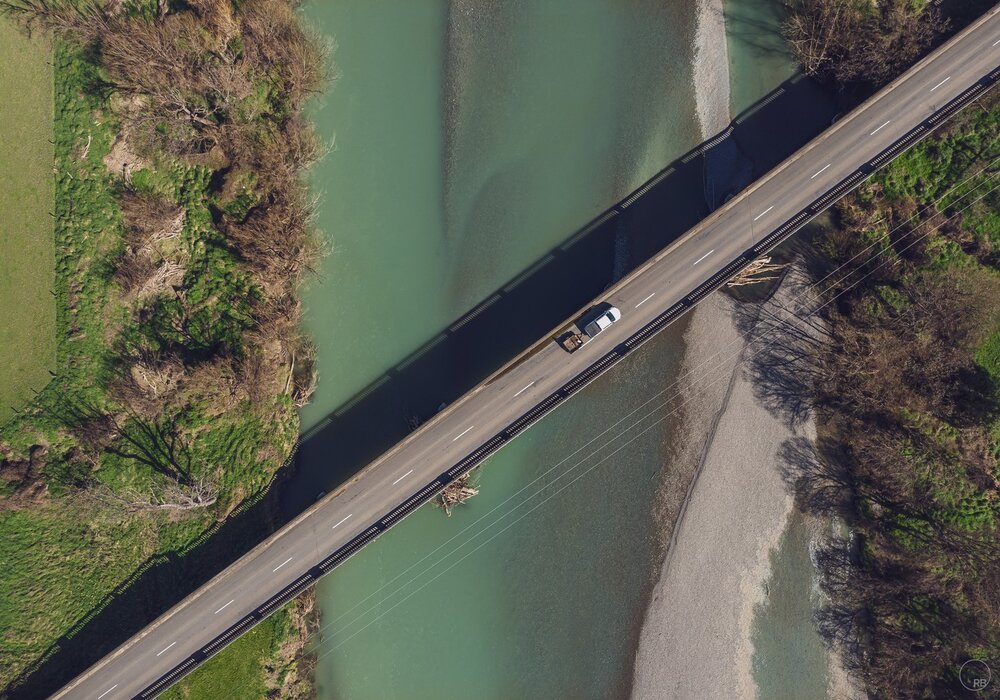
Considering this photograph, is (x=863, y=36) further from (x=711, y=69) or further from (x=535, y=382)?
(x=535, y=382)

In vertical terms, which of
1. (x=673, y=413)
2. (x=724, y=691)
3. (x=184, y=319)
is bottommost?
(x=724, y=691)

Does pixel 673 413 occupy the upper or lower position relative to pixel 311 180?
lower

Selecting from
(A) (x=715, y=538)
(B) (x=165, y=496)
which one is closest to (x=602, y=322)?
(A) (x=715, y=538)

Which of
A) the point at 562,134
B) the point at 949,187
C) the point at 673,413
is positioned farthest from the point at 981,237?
the point at 562,134

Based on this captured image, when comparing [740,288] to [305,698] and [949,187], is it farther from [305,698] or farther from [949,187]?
[305,698]

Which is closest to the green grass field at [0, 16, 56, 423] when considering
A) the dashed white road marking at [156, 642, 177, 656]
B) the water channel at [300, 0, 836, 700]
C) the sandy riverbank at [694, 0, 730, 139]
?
the water channel at [300, 0, 836, 700]
